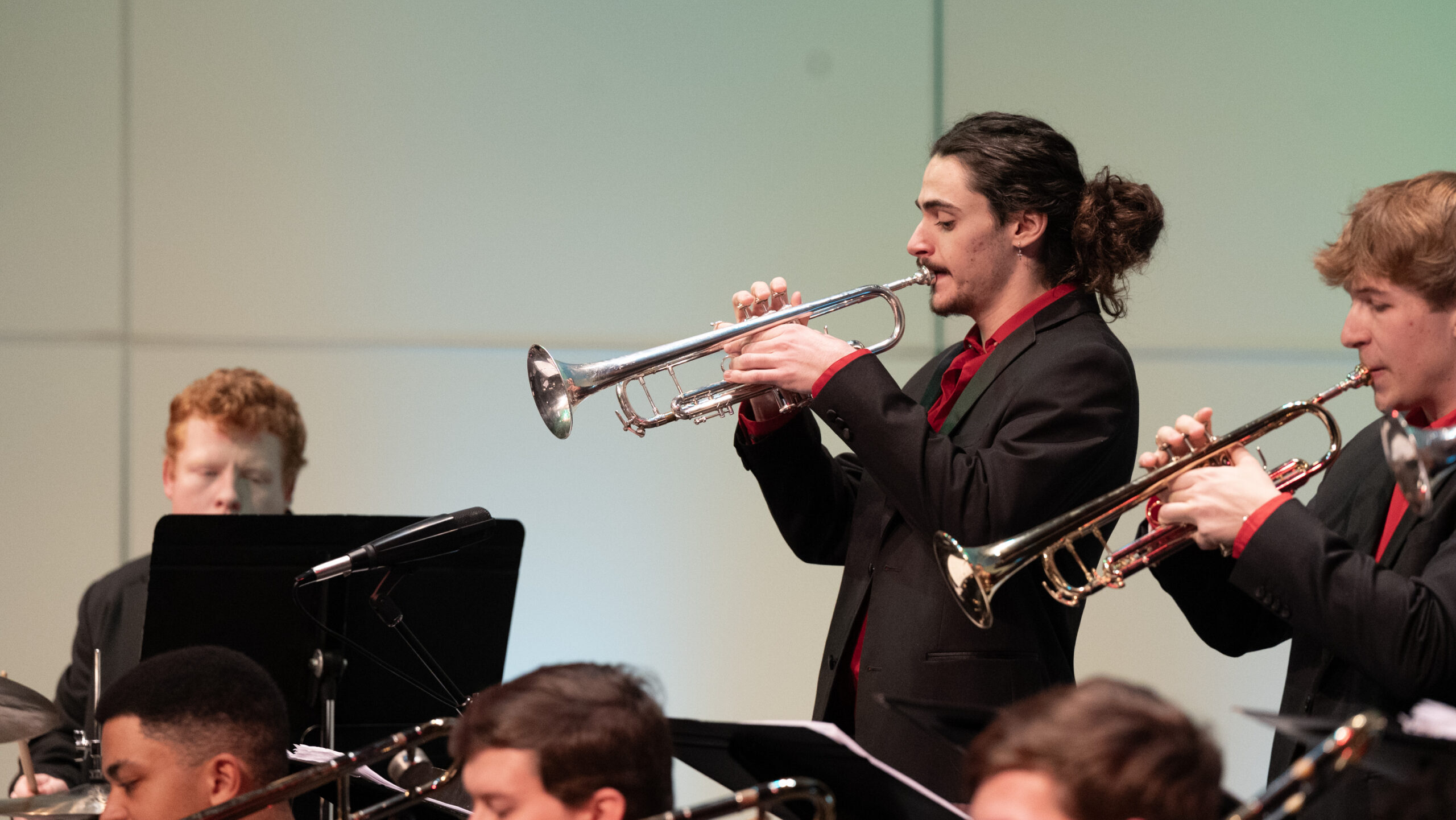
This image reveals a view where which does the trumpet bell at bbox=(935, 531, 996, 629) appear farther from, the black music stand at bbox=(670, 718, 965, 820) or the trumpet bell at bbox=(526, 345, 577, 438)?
the trumpet bell at bbox=(526, 345, 577, 438)

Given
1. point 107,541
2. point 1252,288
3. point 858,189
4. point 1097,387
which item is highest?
point 858,189

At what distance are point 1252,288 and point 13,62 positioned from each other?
373 cm

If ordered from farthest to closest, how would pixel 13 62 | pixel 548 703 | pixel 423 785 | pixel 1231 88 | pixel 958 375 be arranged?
pixel 1231 88 < pixel 13 62 < pixel 958 375 < pixel 423 785 < pixel 548 703

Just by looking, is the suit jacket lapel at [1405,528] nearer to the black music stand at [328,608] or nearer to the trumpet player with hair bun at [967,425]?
the trumpet player with hair bun at [967,425]

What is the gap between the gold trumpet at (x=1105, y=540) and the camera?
1.96 meters

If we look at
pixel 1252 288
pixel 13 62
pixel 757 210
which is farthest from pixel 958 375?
pixel 13 62

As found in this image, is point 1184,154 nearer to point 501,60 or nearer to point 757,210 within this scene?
point 757,210

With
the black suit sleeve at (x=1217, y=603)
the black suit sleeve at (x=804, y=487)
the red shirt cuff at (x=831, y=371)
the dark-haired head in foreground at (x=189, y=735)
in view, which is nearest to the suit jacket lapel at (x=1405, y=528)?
the black suit sleeve at (x=1217, y=603)

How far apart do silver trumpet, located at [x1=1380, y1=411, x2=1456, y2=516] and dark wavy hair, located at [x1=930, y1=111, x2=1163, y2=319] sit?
0.74m

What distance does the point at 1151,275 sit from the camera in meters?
4.51

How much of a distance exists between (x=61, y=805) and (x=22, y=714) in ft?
0.81

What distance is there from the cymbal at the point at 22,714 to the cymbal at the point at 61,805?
0.14 m

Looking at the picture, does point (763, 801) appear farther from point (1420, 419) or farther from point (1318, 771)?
point (1420, 419)

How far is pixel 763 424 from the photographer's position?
2.54 metres
